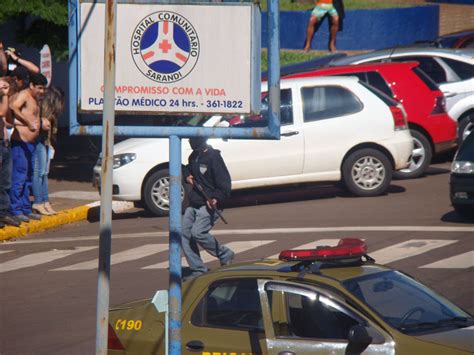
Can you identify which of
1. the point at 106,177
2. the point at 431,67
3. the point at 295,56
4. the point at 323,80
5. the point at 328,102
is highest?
the point at 295,56

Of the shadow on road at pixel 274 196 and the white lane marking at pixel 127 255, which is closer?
the white lane marking at pixel 127 255

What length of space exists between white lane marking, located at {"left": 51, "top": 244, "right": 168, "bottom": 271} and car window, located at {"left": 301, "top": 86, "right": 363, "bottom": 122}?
12.9 ft

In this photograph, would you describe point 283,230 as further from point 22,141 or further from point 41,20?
point 41,20

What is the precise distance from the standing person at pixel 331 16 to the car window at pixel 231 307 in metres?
22.4

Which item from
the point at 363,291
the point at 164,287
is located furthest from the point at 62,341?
the point at 363,291

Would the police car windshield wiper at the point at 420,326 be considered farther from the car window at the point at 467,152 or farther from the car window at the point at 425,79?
the car window at the point at 425,79

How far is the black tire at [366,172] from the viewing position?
17062mm

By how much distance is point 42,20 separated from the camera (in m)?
19.8

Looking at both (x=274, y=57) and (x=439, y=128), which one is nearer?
(x=274, y=57)

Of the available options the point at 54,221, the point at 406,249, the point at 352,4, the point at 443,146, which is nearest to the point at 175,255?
the point at 406,249

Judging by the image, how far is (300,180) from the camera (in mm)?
16922

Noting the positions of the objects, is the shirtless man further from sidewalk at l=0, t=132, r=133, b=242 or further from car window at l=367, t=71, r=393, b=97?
car window at l=367, t=71, r=393, b=97

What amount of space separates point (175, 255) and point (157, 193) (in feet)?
33.9

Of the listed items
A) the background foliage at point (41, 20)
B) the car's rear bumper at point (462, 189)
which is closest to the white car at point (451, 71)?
the background foliage at point (41, 20)
